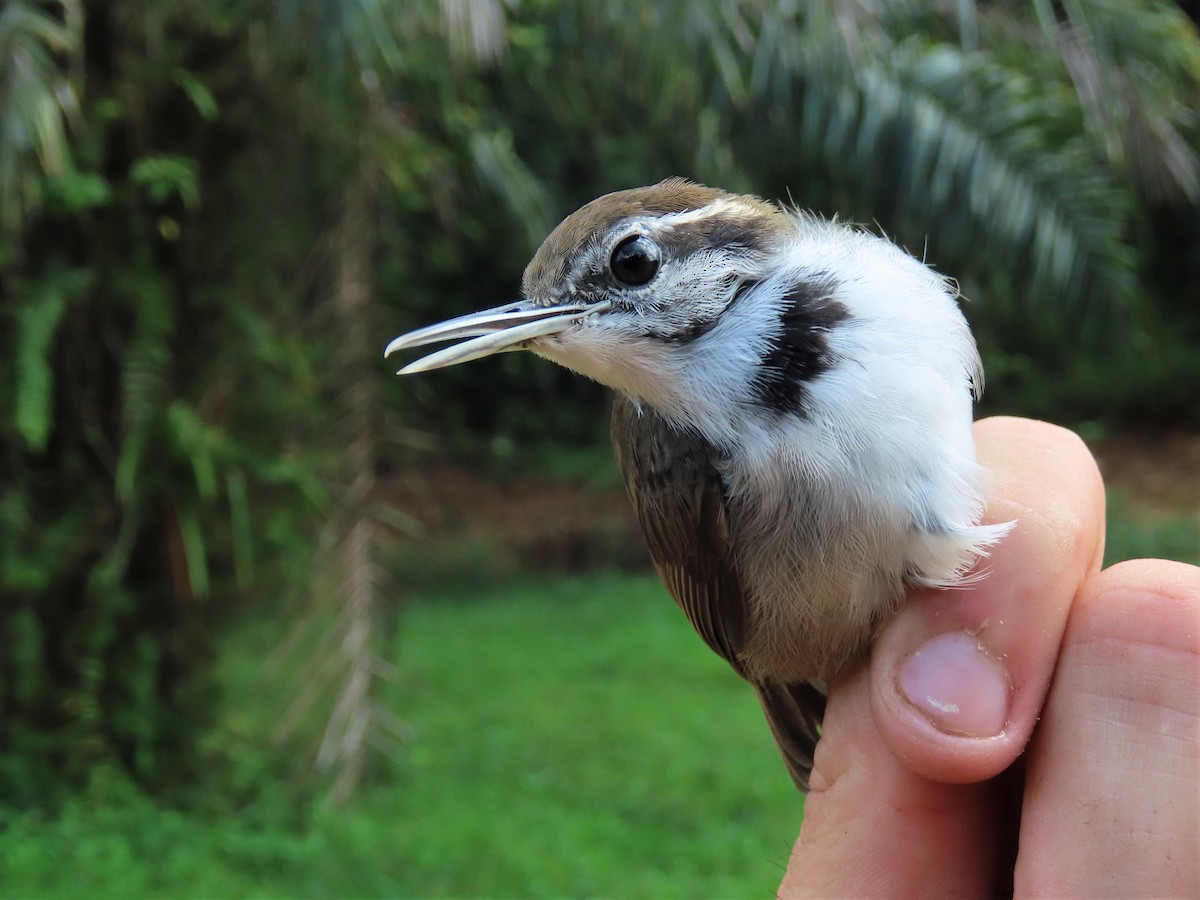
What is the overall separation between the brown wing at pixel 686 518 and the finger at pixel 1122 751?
2.13 feet

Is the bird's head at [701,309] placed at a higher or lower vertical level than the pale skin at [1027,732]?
higher

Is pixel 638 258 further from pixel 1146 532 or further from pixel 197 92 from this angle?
Result: pixel 1146 532

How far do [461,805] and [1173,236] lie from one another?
893 cm

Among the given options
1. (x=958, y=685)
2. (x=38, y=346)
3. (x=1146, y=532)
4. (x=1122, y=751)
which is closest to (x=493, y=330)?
(x=958, y=685)

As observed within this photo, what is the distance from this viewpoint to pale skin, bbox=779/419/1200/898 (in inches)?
64.7

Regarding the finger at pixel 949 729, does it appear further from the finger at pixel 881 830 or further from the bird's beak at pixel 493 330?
the bird's beak at pixel 493 330

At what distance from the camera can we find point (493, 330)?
195 centimetres

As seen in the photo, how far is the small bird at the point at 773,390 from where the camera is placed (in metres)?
1.77

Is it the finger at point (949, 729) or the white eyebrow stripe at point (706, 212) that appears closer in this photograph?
the finger at point (949, 729)

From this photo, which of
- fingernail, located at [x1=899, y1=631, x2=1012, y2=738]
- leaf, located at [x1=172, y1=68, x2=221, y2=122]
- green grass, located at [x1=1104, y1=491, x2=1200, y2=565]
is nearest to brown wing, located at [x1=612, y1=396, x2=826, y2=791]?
fingernail, located at [x1=899, y1=631, x2=1012, y2=738]

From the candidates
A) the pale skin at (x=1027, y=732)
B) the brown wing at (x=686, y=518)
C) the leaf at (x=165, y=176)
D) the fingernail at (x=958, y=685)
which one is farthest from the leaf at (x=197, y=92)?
the fingernail at (x=958, y=685)

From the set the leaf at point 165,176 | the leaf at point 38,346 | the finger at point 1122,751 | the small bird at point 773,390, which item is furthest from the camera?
the leaf at point 165,176

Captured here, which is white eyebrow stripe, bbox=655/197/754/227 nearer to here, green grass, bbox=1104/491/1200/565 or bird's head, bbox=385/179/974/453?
bird's head, bbox=385/179/974/453

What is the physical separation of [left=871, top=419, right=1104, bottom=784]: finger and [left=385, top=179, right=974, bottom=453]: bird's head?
1.27 feet
